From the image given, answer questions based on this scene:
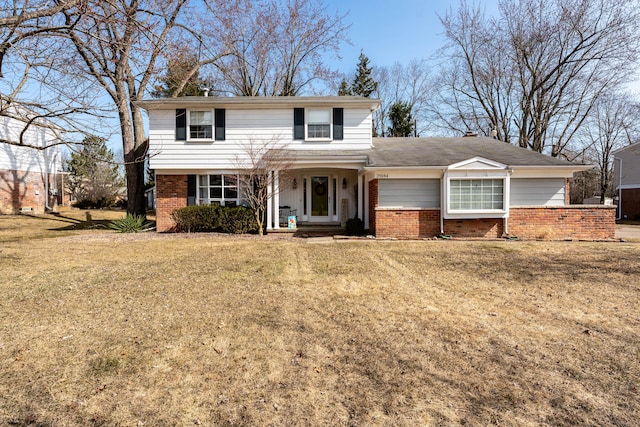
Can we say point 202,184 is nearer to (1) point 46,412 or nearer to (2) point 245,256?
(2) point 245,256

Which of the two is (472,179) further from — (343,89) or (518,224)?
(343,89)

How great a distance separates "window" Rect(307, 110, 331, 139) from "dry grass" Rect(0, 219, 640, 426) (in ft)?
25.1

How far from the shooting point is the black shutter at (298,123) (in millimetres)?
13695

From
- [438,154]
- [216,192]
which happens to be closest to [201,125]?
[216,192]

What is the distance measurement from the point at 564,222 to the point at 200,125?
13.4 meters

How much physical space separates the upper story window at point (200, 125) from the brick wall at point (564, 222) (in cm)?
1094

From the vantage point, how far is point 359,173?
13.2 meters

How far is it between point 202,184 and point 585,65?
78.1 ft

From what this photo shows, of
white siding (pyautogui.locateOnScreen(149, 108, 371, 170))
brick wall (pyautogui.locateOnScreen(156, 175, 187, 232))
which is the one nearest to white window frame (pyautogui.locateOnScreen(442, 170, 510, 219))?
white siding (pyautogui.locateOnScreen(149, 108, 371, 170))

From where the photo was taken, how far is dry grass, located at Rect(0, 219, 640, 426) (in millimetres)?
2678

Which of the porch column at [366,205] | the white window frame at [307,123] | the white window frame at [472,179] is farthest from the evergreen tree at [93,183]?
the white window frame at [472,179]

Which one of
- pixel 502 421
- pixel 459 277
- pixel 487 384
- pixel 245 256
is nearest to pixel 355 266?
pixel 459 277

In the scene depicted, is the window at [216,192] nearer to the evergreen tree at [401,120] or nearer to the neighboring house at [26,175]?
the neighboring house at [26,175]

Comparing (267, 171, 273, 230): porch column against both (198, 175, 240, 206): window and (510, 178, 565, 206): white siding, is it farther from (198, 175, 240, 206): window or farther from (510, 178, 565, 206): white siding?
(510, 178, 565, 206): white siding
